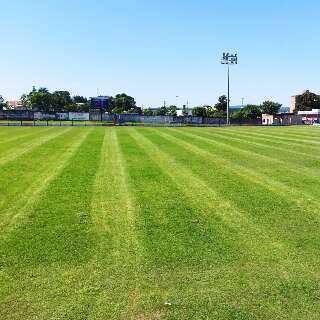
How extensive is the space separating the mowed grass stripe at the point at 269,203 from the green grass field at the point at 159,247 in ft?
0.09

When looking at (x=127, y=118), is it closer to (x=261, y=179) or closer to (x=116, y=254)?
(x=261, y=179)

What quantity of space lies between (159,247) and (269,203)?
411 cm

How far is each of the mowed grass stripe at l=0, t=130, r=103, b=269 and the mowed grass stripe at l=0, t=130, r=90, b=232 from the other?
271 mm

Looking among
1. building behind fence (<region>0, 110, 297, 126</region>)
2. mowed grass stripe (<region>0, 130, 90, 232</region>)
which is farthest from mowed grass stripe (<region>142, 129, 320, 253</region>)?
building behind fence (<region>0, 110, 297, 126</region>)

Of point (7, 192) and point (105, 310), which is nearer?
point (105, 310)

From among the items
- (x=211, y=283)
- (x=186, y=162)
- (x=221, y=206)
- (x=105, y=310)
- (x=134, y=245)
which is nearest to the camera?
(x=105, y=310)

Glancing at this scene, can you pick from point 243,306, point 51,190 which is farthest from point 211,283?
point 51,190

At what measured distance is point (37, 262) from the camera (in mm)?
6434

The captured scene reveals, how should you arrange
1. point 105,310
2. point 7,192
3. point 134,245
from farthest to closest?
point 7,192 → point 134,245 → point 105,310

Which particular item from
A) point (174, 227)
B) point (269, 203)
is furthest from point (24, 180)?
point (269, 203)

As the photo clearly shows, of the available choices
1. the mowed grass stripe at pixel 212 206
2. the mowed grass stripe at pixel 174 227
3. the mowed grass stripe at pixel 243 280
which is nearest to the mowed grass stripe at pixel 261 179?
the mowed grass stripe at pixel 212 206

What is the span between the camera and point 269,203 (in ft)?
34.1

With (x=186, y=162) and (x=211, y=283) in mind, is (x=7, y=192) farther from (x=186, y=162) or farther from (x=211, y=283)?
(x=186, y=162)

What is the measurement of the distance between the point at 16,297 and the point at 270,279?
10.2 ft
